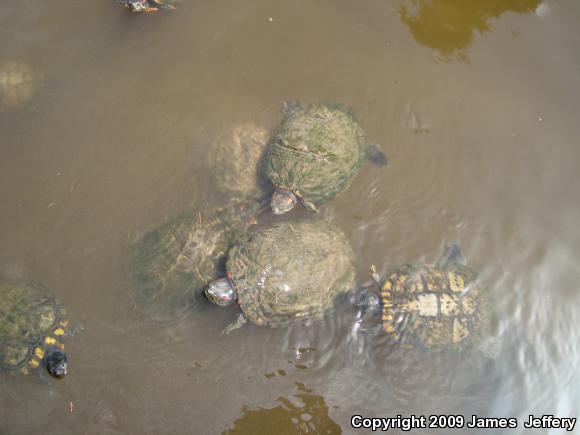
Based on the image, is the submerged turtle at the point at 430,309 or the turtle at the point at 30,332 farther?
the submerged turtle at the point at 430,309

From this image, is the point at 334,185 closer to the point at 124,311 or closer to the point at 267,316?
the point at 267,316

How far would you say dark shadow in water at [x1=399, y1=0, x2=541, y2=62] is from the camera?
19.2 ft

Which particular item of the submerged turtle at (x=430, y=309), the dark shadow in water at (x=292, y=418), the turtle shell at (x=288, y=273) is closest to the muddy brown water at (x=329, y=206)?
the dark shadow in water at (x=292, y=418)

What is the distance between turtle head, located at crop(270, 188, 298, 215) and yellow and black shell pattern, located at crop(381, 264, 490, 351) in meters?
1.34

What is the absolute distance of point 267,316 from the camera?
4500 mm

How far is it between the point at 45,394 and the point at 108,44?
13.3ft

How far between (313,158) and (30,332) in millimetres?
3322

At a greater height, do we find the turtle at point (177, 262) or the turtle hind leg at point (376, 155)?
the turtle hind leg at point (376, 155)

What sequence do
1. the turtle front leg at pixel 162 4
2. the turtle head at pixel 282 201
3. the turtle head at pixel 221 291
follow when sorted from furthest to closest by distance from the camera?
the turtle front leg at pixel 162 4 → the turtle head at pixel 282 201 → the turtle head at pixel 221 291

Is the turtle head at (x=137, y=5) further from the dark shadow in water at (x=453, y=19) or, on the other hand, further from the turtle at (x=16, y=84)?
the dark shadow in water at (x=453, y=19)

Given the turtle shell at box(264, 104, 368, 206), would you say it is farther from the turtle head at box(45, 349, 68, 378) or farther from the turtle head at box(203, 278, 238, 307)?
the turtle head at box(45, 349, 68, 378)

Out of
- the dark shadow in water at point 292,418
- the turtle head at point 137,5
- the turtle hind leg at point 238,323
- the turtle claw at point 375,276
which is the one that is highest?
the turtle head at point 137,5

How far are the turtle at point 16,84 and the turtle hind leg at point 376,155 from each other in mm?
4024

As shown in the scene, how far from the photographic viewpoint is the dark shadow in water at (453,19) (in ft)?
19.2
